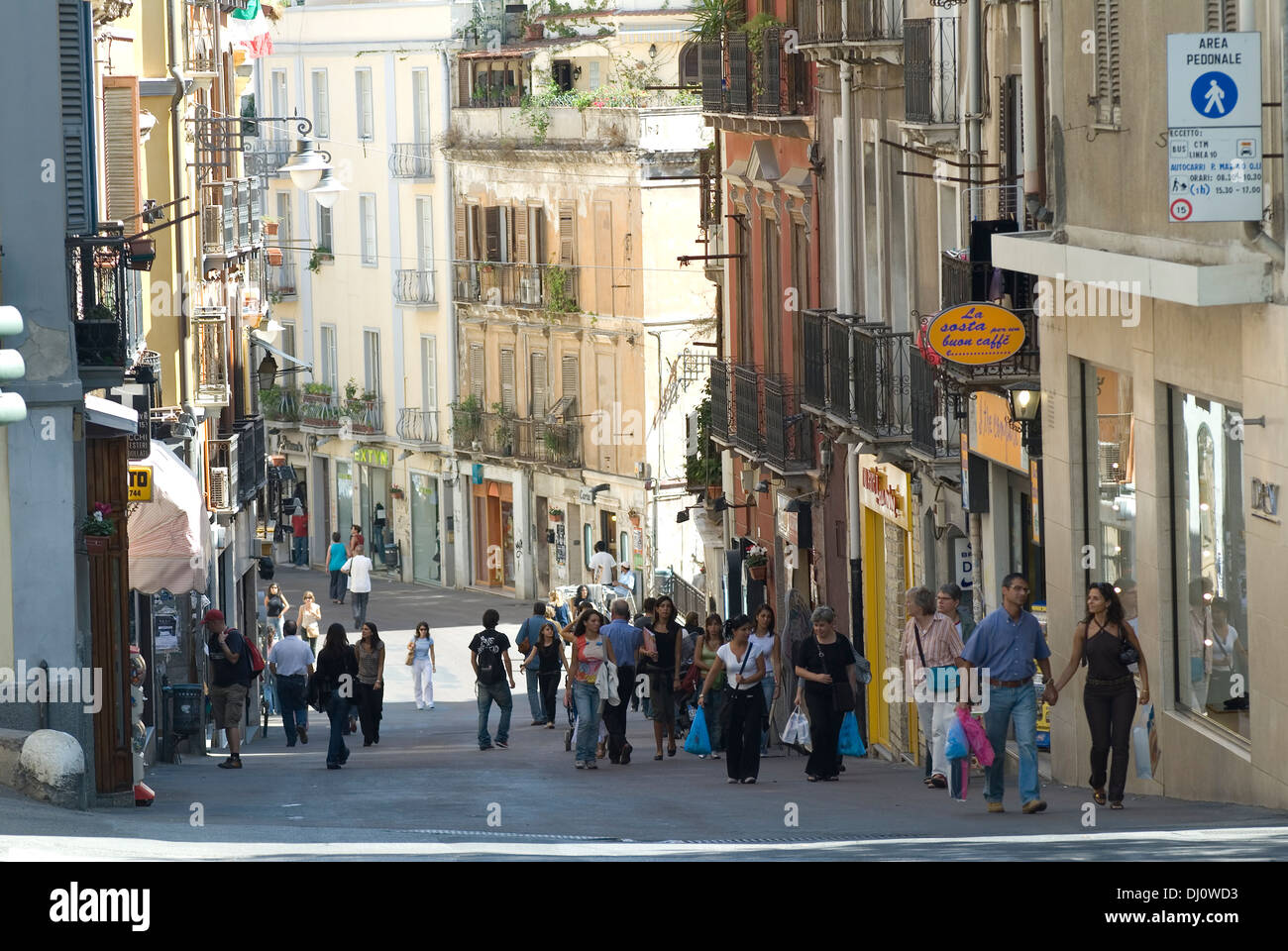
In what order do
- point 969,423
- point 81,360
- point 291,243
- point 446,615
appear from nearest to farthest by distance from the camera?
point 81,360 → point 969,423 → point 446,615 → point 291,243

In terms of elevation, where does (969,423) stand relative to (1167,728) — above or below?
above

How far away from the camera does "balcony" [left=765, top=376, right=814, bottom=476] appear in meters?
30.6

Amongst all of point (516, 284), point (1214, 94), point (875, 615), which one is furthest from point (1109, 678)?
point (516, 284)

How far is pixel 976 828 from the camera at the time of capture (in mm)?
15086

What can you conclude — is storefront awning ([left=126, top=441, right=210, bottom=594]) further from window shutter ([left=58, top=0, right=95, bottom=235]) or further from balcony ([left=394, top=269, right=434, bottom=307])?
balcony ([left=394, top=269, right=434, bottom=307])

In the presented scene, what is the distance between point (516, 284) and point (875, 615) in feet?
101

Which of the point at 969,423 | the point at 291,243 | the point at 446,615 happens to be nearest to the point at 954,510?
the point at 969,423

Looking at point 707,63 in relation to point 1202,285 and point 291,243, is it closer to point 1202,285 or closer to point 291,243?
point 1202,285

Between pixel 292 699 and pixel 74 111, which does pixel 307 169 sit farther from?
pixel 74 111

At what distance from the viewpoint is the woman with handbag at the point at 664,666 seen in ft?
78.3

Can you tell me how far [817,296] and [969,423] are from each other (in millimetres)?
8108

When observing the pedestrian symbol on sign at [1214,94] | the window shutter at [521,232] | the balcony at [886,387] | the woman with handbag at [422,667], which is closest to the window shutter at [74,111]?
the pedestrian symbol on sign at [1214,94]

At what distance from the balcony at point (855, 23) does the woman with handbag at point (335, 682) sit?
890cm

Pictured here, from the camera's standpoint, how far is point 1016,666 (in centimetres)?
1593
